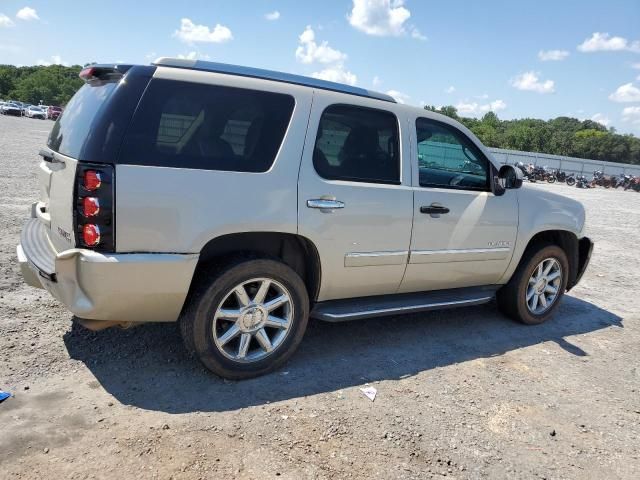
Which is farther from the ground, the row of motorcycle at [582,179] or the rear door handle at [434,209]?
the rear door handle at [434,209]

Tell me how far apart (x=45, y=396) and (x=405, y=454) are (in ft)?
7.12

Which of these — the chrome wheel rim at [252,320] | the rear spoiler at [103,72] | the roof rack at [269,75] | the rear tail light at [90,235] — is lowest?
the chrome wheel rim at [252,320]

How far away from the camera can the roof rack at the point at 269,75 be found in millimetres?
3262

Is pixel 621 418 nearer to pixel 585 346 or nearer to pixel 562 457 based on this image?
pixel 562 457

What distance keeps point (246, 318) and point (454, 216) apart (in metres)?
1.96

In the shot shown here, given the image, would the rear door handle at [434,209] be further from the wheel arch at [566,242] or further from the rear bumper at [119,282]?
the rear bumper at [119,282]

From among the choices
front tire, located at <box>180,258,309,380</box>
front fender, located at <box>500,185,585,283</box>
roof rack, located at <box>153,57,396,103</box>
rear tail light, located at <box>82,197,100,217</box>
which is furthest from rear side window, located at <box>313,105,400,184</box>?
front fender, located at <box>500,185,585,283</box>

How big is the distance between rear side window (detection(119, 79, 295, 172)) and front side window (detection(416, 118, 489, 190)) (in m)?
1.30

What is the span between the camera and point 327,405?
129 inches

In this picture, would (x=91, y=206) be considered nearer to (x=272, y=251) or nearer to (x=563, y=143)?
(x=272, y=251)

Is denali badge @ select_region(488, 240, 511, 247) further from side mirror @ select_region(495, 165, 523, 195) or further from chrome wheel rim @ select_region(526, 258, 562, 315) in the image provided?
chrome wheel rim @ select_region(526, 258, 562, 315)

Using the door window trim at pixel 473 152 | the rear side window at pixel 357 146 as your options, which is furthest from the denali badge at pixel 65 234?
the door window trim at pixel 473 152

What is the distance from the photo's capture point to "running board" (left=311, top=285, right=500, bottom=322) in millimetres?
3816

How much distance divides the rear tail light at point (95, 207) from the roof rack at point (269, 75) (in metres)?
→ 0.84
